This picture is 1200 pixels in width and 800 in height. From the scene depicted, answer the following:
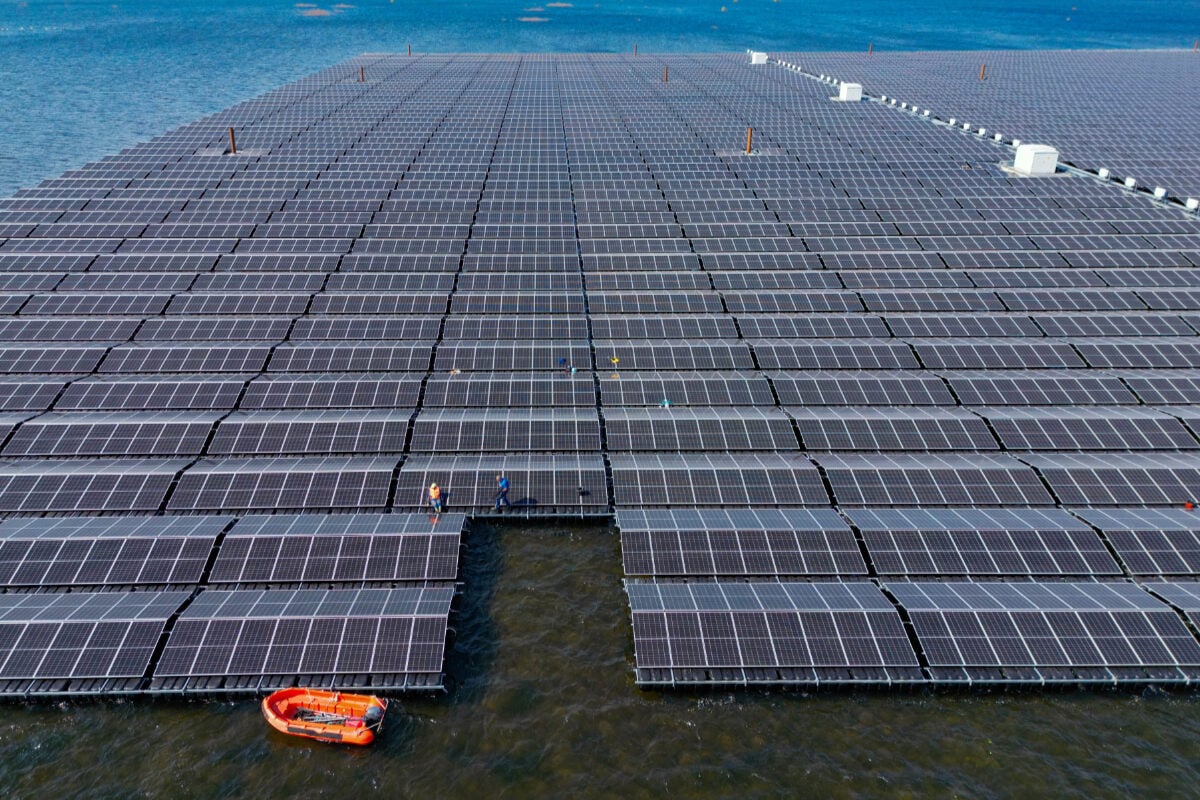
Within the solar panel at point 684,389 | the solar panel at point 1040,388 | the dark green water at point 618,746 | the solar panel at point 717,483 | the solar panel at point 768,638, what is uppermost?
the solar panel at point 1040,388

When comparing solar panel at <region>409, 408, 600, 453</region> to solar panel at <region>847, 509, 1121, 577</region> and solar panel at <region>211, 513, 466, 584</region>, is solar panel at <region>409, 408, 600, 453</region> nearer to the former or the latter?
solar panel at <region>211, 513, 466, 584</region>

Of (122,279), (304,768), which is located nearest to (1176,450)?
(304,768)

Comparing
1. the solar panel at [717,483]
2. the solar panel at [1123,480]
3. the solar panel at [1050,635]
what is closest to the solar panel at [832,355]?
the solar panel at [717,483]

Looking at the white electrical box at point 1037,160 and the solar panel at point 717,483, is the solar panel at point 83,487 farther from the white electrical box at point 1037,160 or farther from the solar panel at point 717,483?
the white electrical box at point 1037,160

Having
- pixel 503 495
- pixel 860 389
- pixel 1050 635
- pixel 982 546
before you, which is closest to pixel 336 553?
pixel 503 495

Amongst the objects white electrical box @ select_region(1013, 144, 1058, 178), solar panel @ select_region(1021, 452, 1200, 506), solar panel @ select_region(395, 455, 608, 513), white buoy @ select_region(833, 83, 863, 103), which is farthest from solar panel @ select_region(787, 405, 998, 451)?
white buoy @ select_region(833, 83, 863, 103)

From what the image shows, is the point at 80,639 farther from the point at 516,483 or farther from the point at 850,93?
the point at 850,93

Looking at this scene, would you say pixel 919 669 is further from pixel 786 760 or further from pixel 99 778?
pixel 99 778
